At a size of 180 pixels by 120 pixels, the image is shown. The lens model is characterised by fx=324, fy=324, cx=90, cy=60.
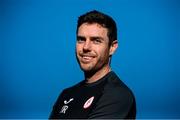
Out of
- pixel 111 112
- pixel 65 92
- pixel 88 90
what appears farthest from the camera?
pixel 65 92

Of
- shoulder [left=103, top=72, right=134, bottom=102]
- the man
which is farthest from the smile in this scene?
shoulder [left=103, top=72, right=134, bottom=102]

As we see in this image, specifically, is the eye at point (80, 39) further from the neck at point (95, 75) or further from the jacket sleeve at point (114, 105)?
the jacket sleeve at point (114, 105)

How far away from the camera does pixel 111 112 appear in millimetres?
961

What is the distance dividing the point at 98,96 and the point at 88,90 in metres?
0.11

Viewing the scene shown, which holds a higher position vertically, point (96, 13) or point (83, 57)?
point (96, 13)

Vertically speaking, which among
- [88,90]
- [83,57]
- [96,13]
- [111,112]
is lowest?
[111,112]

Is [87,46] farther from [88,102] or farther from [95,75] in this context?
[88,102]

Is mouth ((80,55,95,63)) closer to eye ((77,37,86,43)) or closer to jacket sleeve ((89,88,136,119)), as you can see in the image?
eye ((77,37,86,43))

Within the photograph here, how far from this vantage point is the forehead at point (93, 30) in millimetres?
1130

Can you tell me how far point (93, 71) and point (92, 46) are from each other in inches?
3.5

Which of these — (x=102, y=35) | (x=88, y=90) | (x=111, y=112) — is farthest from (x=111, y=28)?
(x=111, y=112)

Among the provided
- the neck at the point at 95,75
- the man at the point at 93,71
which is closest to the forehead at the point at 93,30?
the man at the point at 93,71

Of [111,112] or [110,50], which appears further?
[110,50]

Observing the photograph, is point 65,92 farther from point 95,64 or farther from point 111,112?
point 111,112
